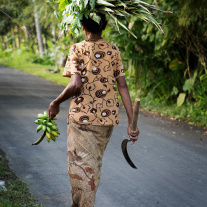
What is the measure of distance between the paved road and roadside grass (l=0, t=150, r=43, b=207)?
0.36 feet

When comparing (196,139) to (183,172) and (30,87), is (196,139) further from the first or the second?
(30,87)

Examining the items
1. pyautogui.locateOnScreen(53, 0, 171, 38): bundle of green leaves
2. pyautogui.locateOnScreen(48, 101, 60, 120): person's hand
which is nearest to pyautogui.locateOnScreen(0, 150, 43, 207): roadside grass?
pyautogui.locateOnScreen(48, 101, 60, 120): person's hand

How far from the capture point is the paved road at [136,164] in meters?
3.35

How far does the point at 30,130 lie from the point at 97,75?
3863 mm

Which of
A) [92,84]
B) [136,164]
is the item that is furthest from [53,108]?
[136,164]

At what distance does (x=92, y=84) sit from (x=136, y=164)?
233 cm

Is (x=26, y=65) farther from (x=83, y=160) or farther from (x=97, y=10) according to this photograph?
(x=83, y=160)

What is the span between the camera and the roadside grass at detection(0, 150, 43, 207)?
296 cm

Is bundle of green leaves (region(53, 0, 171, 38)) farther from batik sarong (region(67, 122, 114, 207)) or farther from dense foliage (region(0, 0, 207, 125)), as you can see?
dense foliage (region(0, 0, 207, 125))

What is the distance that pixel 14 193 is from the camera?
3.18m

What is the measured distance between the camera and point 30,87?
11414 millimetres

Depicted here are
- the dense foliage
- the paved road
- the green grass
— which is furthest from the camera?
the green grass

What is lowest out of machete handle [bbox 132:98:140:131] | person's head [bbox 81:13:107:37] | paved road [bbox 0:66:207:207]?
paved road [bbox 0:66:207:207]

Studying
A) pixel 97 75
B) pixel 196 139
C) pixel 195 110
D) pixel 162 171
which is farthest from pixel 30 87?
pixel 97 75
